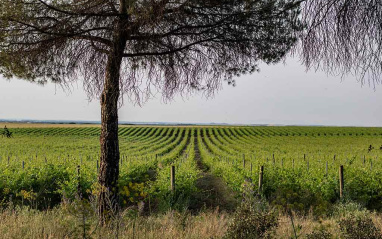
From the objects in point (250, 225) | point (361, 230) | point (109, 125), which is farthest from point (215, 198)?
point (250, 225)

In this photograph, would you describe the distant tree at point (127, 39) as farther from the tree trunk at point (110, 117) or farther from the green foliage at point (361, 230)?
the green foliage at point (361, 230)

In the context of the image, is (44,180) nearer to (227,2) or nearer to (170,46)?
(170,46)

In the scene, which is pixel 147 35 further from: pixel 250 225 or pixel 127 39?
pixel 250 225

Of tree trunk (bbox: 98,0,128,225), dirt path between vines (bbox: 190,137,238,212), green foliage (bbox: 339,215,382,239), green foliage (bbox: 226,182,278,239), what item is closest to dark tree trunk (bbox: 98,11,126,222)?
tree trunk (bbox: 98,0,128,225)

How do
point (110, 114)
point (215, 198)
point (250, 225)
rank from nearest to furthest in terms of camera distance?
point (250, 225)
point (110, 114)
point (215, 198)

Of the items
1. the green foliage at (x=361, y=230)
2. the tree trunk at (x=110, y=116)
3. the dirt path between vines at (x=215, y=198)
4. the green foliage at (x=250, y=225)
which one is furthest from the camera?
the dirt path between vines at (x=215, y=198)

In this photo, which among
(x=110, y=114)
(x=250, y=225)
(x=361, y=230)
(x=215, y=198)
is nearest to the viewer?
(x=250, y=225)

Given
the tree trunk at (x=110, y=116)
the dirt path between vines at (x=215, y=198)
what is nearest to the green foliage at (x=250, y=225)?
the tree trunk at (x=110, y=116)

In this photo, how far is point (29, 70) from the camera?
688 cm

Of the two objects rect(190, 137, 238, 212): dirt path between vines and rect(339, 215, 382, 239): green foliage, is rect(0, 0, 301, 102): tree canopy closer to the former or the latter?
rect(339, 215, 382, 239): green foliage

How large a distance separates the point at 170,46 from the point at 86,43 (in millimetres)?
1950

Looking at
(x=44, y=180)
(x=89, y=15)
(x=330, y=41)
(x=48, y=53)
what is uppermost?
(x=89, y=15)

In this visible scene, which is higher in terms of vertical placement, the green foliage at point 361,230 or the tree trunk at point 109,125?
→ the tree trunk at point 109,125

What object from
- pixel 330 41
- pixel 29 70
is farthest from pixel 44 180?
Answer: pixel 330 41
